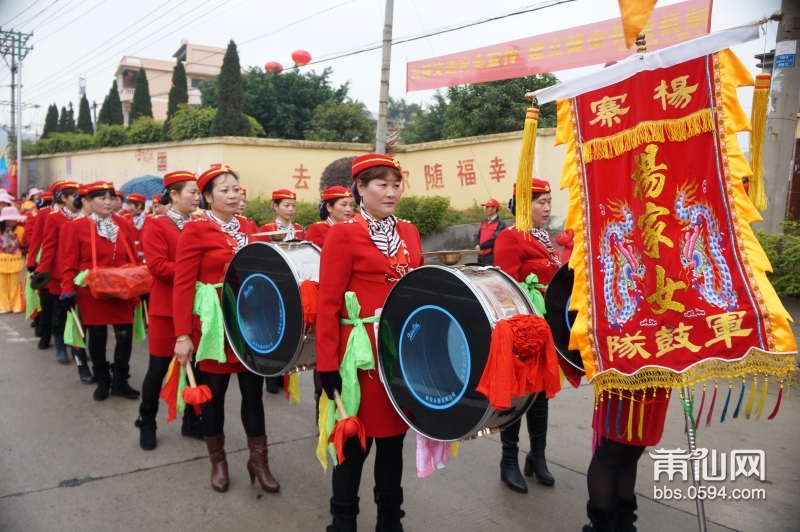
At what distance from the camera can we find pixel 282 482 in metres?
4.14

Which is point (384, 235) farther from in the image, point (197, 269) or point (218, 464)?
point (218, 464)

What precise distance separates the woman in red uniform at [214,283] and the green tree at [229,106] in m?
15.8

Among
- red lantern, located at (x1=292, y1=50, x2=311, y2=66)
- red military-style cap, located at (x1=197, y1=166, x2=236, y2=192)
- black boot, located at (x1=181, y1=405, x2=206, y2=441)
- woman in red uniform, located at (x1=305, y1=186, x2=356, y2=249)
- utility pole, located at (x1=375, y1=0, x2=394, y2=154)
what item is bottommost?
black boot, located at (x1=181, y1=405, x2=206, y2=441)

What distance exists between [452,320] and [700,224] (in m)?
1.02

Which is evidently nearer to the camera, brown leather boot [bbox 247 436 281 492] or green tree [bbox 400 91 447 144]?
brown leather boot [bbox 247 436 281 492]

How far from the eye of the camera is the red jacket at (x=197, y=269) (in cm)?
382

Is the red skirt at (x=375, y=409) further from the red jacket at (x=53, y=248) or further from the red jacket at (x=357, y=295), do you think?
the red jacket at (x=53, y=248)

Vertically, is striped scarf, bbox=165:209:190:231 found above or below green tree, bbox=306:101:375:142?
below

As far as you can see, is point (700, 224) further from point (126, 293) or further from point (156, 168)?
point (156, 168)

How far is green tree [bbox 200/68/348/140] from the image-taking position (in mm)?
25812

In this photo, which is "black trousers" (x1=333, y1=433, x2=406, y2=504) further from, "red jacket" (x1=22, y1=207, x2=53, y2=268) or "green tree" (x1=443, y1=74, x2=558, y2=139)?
"green tree" (x1=443, y1=74, x2=558, y2=139)

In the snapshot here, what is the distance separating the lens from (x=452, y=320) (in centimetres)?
263

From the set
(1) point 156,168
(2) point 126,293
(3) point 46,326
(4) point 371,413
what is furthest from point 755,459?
(1) point 156,168
